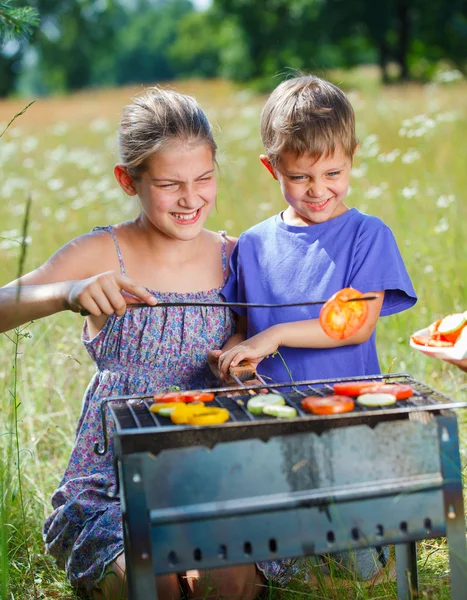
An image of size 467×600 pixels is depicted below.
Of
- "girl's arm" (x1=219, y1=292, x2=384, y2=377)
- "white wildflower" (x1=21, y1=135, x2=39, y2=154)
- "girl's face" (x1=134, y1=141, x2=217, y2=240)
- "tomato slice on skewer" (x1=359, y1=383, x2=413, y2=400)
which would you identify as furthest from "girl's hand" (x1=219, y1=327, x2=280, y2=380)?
"white wildflower" (x1=21, y1=135, x2=39, y2=154)

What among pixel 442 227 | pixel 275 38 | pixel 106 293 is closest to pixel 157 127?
pixel 106 293

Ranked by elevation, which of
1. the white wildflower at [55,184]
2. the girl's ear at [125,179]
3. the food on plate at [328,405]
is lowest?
the food on plate at [328,405]

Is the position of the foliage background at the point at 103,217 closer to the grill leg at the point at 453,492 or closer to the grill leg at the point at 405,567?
the grill leg at the point at 405,567

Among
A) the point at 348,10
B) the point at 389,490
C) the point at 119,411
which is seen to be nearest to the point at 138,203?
the point at 119,411

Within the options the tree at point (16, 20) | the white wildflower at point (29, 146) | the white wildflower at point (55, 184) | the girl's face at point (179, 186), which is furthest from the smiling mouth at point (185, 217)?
the white wildflower at point (29, 146)

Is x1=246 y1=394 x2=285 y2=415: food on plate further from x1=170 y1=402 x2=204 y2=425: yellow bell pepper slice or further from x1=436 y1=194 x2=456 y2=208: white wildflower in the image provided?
x1=436 y1=194 x2=456 y2=208: white wildflower

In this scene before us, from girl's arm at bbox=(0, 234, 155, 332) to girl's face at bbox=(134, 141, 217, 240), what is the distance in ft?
0.97

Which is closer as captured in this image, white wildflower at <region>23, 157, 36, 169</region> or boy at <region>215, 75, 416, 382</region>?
boy at <region>215, 75, 416, 382</region>

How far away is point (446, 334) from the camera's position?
2.69 meters

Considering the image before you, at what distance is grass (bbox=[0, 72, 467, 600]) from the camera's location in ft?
10.6

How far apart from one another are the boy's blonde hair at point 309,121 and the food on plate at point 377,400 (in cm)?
101

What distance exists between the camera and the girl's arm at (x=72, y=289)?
245cm

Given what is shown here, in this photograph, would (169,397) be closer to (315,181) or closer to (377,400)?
(377,400)

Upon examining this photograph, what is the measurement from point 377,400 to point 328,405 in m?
0.14
